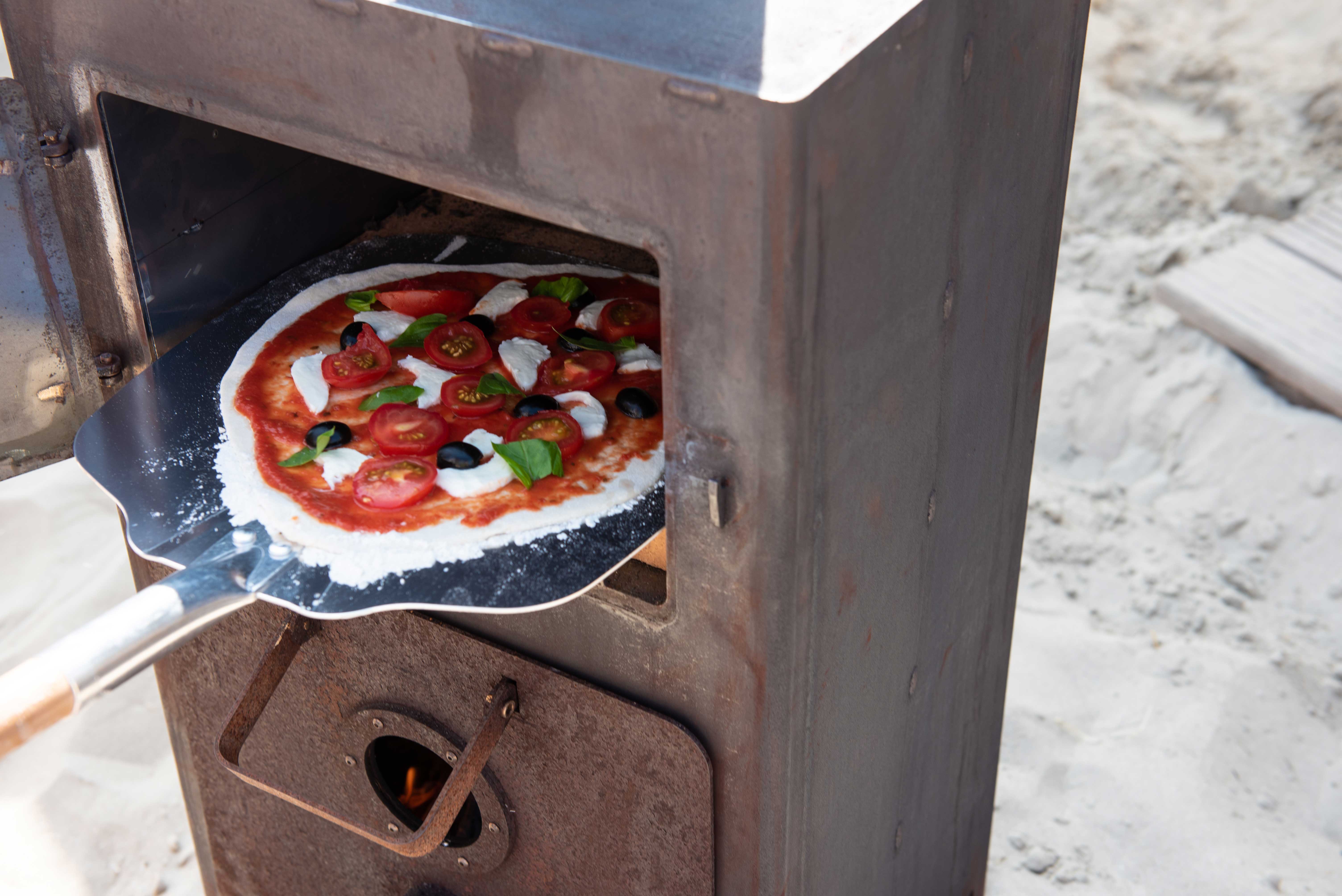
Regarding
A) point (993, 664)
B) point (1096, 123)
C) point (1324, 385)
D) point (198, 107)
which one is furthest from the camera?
point (1096, 123)

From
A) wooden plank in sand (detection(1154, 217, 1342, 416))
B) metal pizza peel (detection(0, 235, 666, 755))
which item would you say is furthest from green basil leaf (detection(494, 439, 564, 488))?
wooden plank in sand (detection(1154, 217, 1342, 416))

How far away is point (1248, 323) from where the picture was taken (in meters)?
3.85

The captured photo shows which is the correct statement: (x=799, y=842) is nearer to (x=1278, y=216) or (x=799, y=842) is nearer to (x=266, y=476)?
(x=266, y=476)

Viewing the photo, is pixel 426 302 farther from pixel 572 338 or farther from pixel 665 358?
pixel 665 358

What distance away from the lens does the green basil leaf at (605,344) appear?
1878 millimetres

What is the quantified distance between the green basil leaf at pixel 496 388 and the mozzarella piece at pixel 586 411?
5 centimetres

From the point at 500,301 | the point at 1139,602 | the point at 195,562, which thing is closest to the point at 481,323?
the point at 500,301

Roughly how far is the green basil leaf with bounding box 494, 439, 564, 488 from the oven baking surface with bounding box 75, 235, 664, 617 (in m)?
0.11

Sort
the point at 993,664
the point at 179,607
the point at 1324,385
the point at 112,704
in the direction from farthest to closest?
the point at 1324,385
the point at 112,704
the point at 993,664
the point at 179,607

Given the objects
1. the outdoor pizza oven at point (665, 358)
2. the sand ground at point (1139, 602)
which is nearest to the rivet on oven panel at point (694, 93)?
the outdoor pizza oven at point (665, 358)

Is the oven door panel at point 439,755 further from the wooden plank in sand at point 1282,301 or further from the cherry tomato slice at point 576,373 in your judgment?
the wooden plank in sand at point 1282,301

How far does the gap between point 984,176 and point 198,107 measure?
0.83 metres

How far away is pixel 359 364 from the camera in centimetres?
183

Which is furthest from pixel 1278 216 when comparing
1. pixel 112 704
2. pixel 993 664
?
pixel 112 704
